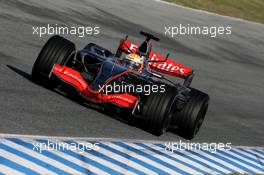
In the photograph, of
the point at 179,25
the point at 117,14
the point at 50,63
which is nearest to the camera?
the point at 50,63

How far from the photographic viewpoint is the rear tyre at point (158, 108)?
38.3 feet

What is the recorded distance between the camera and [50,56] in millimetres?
12492

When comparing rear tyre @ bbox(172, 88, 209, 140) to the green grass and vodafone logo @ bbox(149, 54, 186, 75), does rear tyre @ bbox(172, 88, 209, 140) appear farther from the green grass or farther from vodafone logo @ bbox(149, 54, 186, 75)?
the green grass

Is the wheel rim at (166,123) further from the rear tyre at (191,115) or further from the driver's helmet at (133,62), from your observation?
the driver's helmet at (133,62)

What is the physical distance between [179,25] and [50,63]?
56.0 ft

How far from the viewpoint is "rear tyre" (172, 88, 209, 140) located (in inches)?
491

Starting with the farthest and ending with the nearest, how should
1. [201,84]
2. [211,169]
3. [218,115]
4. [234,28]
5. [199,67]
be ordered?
[234,28], [199,67], [201,84], [218,115], [211,169]

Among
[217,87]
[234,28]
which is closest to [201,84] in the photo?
[217,87]

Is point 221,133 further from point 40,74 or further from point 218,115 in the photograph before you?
point 40,74

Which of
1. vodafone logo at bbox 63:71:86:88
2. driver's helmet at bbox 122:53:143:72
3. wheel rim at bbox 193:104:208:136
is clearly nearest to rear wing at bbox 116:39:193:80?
driver's helmet at bbox 122:53:143:72

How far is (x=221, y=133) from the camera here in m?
14.1

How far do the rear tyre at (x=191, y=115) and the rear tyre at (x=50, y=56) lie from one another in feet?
7.33

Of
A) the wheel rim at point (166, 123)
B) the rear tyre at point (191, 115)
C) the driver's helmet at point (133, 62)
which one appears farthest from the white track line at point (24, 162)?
the driver's helmet at point (133, 62)

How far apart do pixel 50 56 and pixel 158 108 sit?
2.23 metres
